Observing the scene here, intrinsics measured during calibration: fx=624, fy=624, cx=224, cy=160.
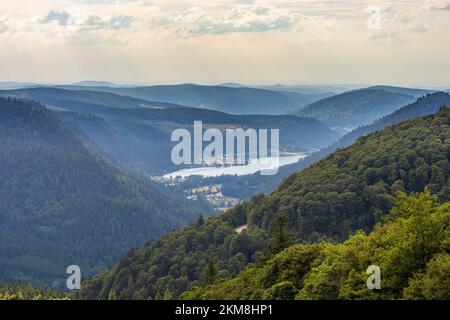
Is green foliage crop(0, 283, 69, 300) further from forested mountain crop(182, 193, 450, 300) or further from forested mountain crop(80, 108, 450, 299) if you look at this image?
forested mountain crop(182, 193, 450, 300)

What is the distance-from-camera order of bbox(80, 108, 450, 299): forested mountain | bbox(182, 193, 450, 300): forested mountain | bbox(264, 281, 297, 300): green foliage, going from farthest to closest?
bbox(80, 108, 450, 299): forested mountain → bbox(264, 281, 297, 300): green foliage → bbox(182, 193, 450, 300): forested mountain

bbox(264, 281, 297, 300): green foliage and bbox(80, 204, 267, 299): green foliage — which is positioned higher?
bbox(264, 281, 297, 300): green foliage

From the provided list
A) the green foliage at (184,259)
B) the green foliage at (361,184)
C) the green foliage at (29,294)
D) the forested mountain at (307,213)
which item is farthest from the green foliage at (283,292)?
the green foliage at (361,184)

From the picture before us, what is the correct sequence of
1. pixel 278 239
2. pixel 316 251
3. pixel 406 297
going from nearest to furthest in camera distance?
1. pixel 406 297
2. pixel 316 251
3. pixel 278 239

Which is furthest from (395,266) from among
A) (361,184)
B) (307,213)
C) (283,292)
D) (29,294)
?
(29,294)

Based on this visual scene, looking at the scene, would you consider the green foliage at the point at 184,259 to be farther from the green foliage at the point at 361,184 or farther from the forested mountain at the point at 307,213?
the green foliage at the point at 361,184

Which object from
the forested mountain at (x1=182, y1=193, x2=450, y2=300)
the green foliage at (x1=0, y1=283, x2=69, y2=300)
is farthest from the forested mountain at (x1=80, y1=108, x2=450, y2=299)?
the forested mountain at (x1=182, y1=193, x2=450, y2=300)

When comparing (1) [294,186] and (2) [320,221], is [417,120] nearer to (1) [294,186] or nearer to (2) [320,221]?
(1) [294,186]

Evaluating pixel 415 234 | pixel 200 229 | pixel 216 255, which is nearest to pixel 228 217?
pixel 200 229
